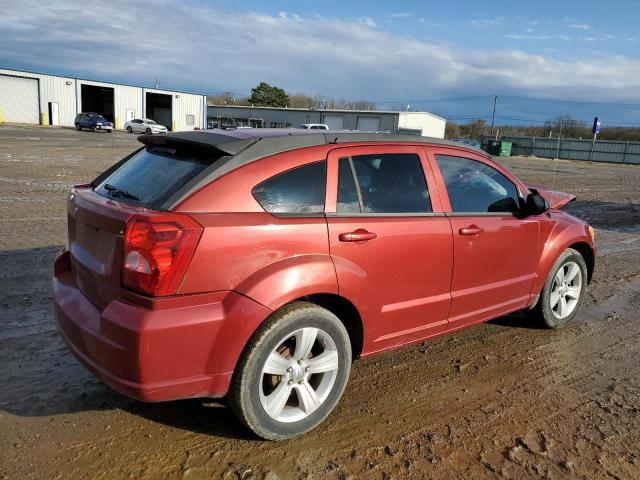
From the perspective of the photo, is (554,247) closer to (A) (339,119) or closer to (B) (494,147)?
(B) (494,147)

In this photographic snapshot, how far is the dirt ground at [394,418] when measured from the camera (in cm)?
281

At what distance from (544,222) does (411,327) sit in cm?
176

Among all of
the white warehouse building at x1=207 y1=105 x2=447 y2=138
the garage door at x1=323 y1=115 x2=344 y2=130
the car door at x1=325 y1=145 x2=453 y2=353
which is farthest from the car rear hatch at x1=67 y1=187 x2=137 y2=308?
the garage door at x1=323 y1=115 x2=344 y2=130

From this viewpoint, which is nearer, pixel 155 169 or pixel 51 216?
pixel 155 169

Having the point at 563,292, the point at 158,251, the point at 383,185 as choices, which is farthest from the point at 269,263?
the point at 563,292

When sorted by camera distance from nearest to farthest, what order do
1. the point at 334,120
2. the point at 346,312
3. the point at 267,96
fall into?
the point at 346,312, the point at 334,120, the point at 267,96

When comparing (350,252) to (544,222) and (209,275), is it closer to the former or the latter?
(209,275)

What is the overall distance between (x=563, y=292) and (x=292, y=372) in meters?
3.16

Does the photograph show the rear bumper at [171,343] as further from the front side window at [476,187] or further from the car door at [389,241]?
the front side window at [476,187]

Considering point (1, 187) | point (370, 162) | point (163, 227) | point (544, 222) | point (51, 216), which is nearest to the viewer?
point (163, 227)

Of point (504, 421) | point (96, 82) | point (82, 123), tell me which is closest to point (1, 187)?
point (504, 421)

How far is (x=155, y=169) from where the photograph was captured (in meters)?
3.16

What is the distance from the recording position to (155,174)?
3.11 m

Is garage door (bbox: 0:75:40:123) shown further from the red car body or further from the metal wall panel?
the red car body
